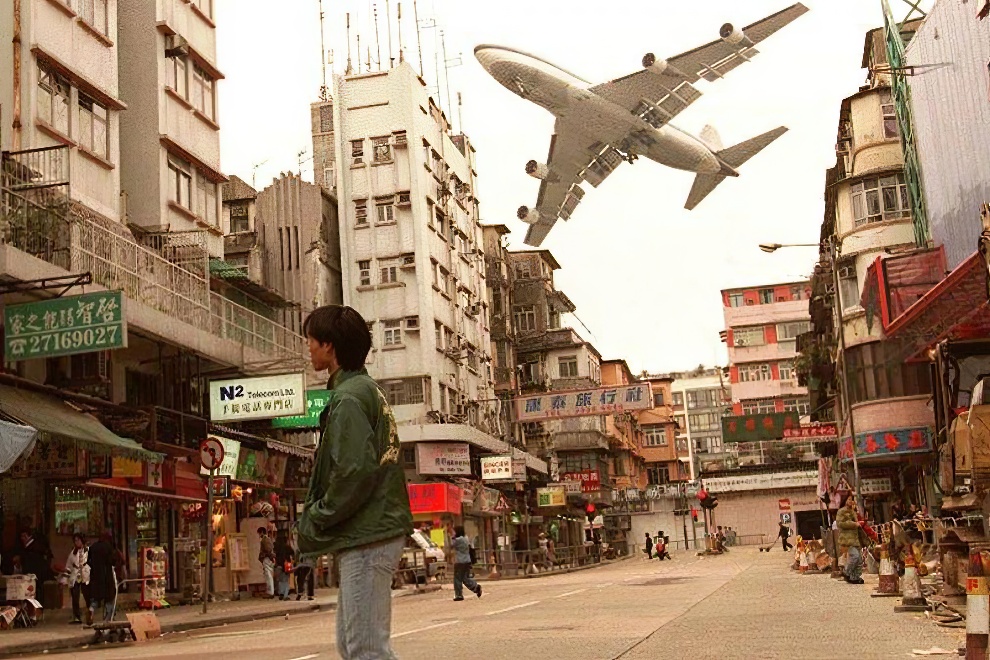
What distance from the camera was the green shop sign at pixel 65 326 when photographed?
22219mm

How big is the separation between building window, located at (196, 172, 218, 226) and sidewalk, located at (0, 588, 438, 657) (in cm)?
991

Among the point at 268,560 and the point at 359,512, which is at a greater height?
the point at 359,512

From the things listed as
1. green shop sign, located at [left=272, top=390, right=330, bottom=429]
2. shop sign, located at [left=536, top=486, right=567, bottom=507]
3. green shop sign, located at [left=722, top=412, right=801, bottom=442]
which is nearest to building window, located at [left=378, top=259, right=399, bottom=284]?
shop sign, located at [left=536, top=486, right=567, bottom=507]

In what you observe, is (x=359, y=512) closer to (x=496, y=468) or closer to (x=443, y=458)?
(x=443, y=458)

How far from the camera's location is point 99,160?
26.9 meters

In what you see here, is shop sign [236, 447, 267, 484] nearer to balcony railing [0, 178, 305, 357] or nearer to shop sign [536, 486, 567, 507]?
balcony railing [0, 178, 305, 357]

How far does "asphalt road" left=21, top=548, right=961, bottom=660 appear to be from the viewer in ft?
37.4

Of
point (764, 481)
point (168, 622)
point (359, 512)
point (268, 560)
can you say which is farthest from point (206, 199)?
point (764, 481)

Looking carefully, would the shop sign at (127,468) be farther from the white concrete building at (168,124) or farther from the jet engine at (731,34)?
the jet engine at (731,34)

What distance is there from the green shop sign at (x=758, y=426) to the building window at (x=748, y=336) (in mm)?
29273

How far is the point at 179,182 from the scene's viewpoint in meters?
31.7

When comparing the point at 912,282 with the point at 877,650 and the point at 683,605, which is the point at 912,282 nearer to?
the point at 683,605

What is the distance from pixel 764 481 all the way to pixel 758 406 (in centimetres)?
1118

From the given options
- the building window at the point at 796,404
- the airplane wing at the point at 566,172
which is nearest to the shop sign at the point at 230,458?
the airplane wing at the point at 566,172
